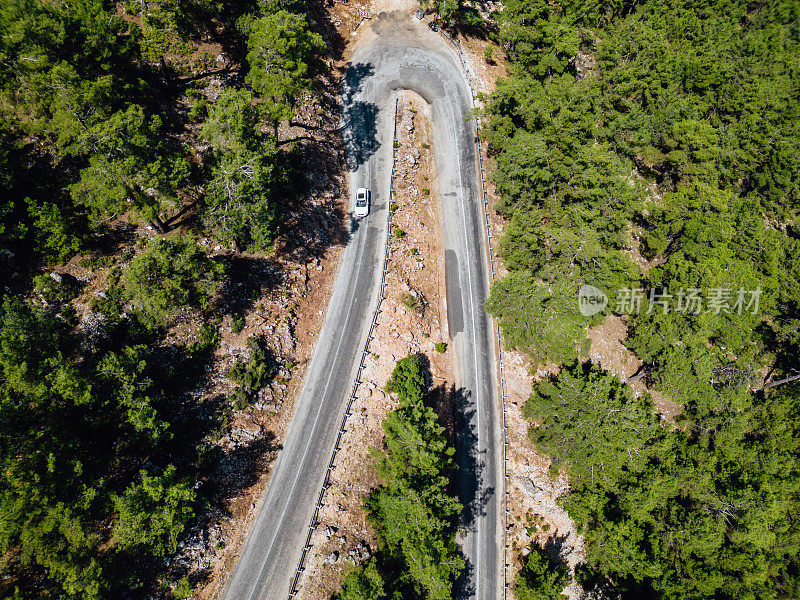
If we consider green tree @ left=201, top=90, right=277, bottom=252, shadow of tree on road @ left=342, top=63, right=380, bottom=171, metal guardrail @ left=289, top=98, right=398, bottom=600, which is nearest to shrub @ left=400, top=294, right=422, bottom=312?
metal guardrail @ left=289, top=98, right=398, bottom=600

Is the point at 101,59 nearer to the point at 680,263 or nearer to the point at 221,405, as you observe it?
the point at 221,405

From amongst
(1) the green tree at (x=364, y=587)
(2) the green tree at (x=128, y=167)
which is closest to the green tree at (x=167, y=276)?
(2) the green tree at (x=128, y=167)

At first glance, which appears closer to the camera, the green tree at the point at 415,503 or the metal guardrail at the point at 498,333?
the green tree at the point at 415,503

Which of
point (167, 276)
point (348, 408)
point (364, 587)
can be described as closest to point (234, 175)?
point (167, 276)

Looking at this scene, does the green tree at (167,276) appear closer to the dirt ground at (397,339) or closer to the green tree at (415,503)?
the dirt ground at (397,339)

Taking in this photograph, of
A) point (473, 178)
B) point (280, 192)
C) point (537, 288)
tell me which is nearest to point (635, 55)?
point (473, 178)

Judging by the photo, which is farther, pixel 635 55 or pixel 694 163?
pixel 635 55
